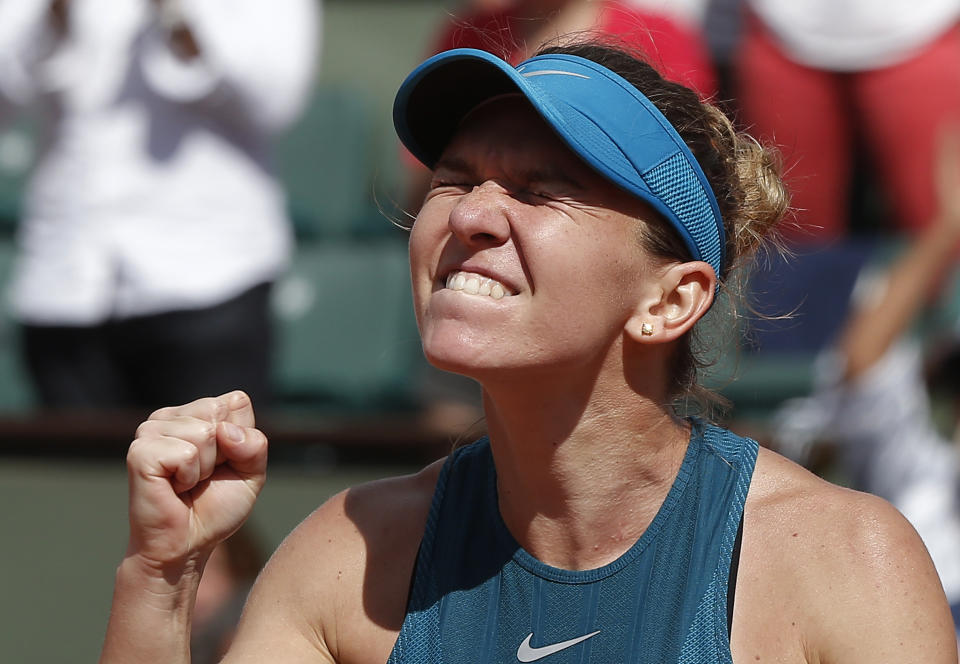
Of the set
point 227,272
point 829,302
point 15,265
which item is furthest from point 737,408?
point 15,265

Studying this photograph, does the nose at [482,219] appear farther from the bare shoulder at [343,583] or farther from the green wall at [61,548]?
the green wall at [61,548]

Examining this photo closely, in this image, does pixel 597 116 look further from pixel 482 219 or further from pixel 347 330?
pixel 347 330

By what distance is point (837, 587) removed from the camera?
4.93 ft

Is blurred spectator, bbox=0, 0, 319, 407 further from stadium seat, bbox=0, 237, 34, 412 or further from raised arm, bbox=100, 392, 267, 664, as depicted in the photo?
raised arm, bbox=100, 392, 267, 664

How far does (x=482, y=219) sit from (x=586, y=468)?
348 mm

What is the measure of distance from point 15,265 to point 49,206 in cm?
133

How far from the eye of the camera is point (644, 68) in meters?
1.71

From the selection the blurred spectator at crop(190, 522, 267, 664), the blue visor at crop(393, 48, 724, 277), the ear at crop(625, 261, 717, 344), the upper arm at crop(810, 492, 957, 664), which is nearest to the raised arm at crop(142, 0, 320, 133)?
the blurred spectator at crop(190, 522, 267, 664)

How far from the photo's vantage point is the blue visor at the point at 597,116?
1.54 metres

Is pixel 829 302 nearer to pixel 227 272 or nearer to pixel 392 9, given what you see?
pixel 227 272

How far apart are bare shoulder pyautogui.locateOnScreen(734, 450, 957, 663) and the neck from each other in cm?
15

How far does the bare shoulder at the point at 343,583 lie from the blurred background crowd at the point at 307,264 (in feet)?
4.07

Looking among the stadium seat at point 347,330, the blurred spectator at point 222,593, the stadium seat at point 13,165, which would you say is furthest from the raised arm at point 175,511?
the stadium seat at point 13,165

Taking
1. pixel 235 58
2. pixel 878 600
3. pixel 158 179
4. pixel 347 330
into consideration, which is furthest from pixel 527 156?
pixel 347 330
